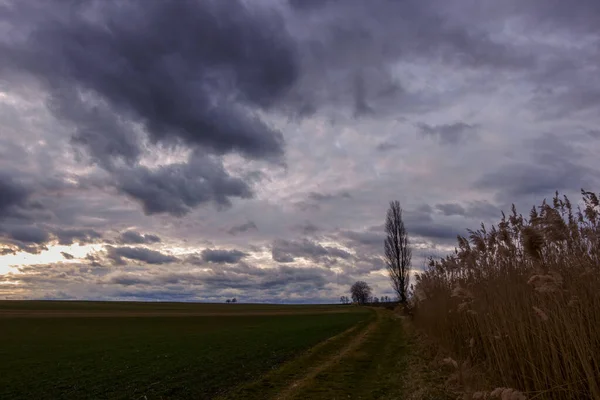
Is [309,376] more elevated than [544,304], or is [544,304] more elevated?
[544,304]

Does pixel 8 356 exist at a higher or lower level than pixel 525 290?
lower

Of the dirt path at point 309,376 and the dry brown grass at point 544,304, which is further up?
the dry brown grass at point 544,304

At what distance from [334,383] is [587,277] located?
1002 cm

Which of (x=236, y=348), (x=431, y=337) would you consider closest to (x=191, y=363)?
(x=236, y=348)

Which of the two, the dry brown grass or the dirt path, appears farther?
the dirt path

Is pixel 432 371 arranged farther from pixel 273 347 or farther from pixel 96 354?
pixel 96 354

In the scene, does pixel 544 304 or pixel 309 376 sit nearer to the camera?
pixel 544 304

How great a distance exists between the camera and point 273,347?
2619cm

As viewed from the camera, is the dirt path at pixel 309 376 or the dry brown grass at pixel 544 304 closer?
the dry brown grass at pixel 544 304

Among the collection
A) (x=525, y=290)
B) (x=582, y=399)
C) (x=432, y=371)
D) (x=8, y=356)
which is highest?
(x=525, y=290)

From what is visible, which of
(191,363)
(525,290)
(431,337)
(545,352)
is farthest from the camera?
(191,363)

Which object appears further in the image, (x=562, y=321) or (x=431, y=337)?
(x=431, y=337)

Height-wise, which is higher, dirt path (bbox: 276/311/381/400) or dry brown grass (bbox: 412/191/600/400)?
dry brown grass (bbox: 412/191/600/400)

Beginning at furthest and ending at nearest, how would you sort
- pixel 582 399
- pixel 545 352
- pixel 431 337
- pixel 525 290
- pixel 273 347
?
pixel 273 347 < pixel 431 337 < pixel 525 290 < pixel 545 352 < pixel 582 399
